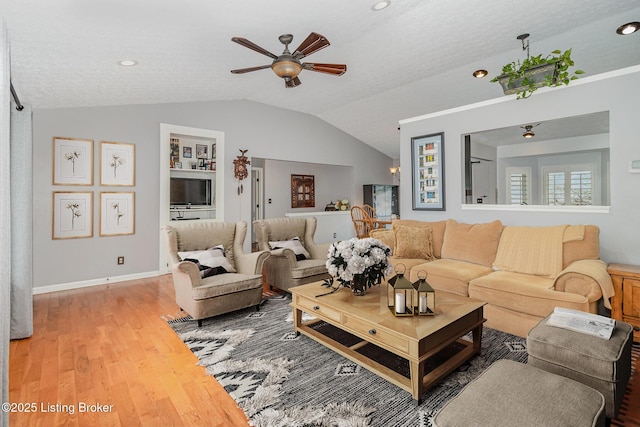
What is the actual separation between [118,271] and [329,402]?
4.19m

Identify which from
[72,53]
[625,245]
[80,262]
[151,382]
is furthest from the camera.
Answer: [80,262]

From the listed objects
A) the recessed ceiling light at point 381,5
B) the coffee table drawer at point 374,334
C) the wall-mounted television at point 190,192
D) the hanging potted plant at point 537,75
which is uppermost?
the recessed ceiling light at point 381,5

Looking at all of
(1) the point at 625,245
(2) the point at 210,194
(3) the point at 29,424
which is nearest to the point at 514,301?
(1) the point at 625,245

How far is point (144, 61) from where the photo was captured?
10.4 feet

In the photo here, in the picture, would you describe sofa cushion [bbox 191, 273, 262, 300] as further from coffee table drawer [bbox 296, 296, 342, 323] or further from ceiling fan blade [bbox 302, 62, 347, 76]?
Result: ceiling fan blade [bbox 302, 62, 347, 76]

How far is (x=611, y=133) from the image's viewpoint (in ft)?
9.93

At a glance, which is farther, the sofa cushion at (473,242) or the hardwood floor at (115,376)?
the sofa cushion at (473,242)

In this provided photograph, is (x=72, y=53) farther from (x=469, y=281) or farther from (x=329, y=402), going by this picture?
(x=469, y=281)

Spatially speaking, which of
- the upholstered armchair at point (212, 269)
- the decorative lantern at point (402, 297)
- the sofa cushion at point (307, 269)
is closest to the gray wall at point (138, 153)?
the upholstered armchair at point (212, 269)

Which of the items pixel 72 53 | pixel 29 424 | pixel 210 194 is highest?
pixel 72 53

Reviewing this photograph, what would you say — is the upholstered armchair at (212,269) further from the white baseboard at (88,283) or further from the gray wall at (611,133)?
the gray wall at (611,133)

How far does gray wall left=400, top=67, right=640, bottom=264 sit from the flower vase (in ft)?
7.39

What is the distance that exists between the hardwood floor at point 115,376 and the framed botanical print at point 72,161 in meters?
1.78

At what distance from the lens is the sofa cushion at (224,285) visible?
2.98 m
